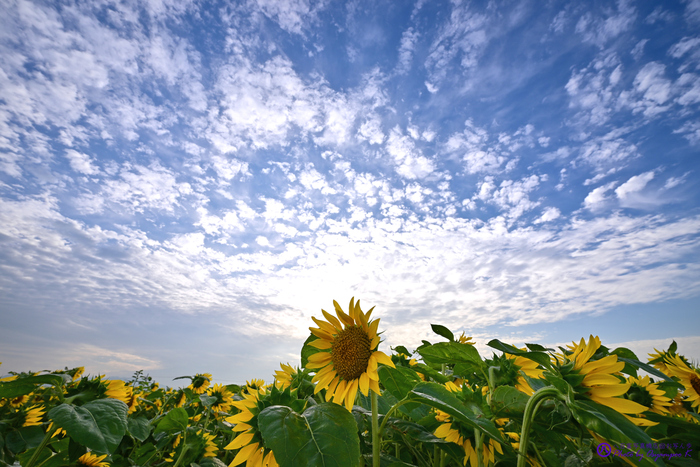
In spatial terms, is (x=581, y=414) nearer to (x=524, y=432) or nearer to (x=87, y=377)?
(x=524, y=432)

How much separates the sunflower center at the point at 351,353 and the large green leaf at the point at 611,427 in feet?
2.76

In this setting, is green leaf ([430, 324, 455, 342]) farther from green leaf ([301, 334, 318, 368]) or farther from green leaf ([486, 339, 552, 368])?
green leaf ([301, 334, 318, 368])

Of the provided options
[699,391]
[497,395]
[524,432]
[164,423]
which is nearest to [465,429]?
[497,395]

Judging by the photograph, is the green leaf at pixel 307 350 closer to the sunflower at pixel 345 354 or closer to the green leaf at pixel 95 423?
the sunflower at pixel 345 354

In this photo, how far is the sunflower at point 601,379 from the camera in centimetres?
117

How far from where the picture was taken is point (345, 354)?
1589mm

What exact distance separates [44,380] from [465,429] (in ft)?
6.17

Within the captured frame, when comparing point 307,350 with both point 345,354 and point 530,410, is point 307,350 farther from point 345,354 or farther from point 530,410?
point 530,410

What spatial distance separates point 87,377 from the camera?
1.88 m

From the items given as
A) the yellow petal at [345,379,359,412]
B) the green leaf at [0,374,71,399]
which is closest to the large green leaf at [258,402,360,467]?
the yellow petal at [345,379,359,412]

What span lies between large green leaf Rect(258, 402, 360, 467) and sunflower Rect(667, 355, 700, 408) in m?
3.58

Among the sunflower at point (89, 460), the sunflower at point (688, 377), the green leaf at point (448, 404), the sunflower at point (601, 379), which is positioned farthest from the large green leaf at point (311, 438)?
the sunflower at point (688, 377)

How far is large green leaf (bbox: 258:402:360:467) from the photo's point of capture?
94 centimetres

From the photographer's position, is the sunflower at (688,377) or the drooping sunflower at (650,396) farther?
A: the sunflower at (688,377)
